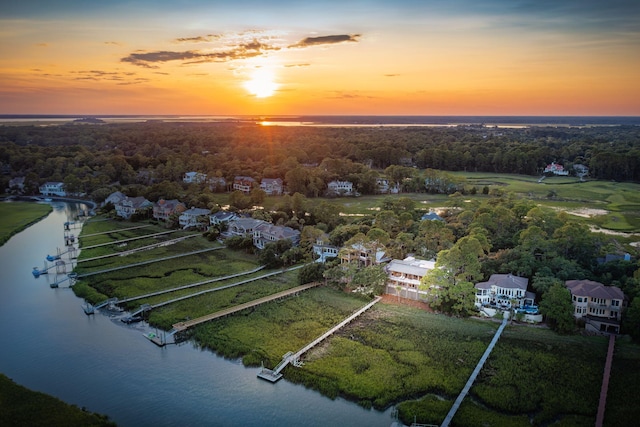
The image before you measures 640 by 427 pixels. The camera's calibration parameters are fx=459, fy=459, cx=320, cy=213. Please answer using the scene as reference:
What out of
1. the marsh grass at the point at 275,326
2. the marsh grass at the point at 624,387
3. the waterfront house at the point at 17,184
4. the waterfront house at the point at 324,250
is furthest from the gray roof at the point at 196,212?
the marsh grass at the point at 624,387

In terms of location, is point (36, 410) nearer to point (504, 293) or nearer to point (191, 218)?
A: point (504, 293)

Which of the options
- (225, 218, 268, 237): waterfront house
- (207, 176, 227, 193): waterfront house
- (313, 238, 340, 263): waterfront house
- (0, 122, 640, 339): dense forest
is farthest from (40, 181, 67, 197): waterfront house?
(313, 238, 340, 263): waterfront house

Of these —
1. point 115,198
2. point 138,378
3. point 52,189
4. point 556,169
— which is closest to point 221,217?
point 115,198

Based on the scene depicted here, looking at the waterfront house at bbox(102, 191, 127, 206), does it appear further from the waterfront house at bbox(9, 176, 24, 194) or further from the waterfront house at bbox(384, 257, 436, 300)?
the waterfront house at bbox(384, 257, 436, 300)

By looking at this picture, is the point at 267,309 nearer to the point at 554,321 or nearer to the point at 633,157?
the point at 554,321

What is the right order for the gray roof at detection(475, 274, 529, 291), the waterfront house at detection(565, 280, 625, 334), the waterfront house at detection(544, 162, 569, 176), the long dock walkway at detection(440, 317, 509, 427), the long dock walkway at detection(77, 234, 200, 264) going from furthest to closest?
the waterfront house at detection(544, 162, 569, 176) → the long dock walkway at detection(77, 234, 200, 264) → the gray roof at detection(475, 274, 529, 291) → the waterfront house at detection(565, 280, 625, 334) → the long dock walkway at detection(440, 317, 509, 427)

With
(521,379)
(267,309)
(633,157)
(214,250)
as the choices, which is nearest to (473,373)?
(521,379)
